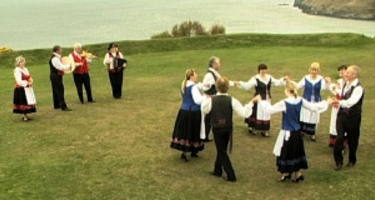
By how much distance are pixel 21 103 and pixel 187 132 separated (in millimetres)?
5294

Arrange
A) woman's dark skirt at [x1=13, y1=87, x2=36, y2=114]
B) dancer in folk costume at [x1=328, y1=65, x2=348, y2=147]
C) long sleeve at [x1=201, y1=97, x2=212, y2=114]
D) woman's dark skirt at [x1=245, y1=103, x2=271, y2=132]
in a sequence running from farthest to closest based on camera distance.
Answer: woman's dark skirt at [x1=13, y1=87, x2=36, y2=114] → woman's dark skirt at [x1=245, y1=103, x2=271, y2=132] → dancer in folk costume at [x1=328, y1=65, x2=348, y2=147] → long sleeve at [x1=201, y1=97, x2=212, y2=114]

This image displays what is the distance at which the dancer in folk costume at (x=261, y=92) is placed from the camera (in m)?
11.3

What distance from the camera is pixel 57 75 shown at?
14.1 metres

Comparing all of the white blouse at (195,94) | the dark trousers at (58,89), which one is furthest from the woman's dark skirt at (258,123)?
the dark trousers at (58,89)

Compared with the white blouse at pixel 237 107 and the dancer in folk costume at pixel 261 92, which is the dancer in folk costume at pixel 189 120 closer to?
the white blouse at pixel 237 107

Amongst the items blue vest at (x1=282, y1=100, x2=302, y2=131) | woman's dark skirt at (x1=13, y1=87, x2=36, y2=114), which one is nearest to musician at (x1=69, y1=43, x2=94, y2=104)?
woman's dark skirt at (x1=13, y1=87, x2=36, y2=114)

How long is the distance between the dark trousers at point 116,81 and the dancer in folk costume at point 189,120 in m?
6.14

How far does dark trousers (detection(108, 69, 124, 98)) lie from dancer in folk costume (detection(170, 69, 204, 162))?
614 centimetres

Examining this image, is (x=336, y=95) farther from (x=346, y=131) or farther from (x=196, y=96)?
(x=196, y=96)

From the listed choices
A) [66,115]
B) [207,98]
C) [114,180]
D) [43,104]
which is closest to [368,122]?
[207,98]

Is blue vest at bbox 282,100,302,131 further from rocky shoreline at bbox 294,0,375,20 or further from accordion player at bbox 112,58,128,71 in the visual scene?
rocky shoreline at bbox 294,0,375,20

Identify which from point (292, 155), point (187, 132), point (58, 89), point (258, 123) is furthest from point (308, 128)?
point (58, 89)

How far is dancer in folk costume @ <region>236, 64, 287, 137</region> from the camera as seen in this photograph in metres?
11.3

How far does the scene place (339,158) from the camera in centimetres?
948
